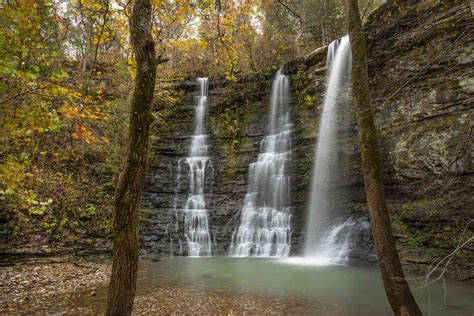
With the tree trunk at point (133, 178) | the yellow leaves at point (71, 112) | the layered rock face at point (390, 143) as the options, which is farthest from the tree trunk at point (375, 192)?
the yellow leaves at point (71, 112)

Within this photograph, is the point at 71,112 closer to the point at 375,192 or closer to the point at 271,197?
the point at 375,192

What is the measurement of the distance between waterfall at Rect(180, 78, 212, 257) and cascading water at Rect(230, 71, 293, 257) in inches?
57.6

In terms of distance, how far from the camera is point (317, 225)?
1234 cm

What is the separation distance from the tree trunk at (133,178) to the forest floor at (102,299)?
2.39 meters

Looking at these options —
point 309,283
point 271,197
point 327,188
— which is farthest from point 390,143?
point 309,283

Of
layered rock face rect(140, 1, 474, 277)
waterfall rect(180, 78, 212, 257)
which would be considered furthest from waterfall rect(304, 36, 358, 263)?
waterfall rect(180, 78, 212, 257)

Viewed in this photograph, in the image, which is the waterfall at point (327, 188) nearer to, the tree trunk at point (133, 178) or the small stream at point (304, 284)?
the small stream at point (304, 284)

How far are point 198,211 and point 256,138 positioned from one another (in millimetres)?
4855

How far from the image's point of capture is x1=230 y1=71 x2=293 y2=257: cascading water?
505 inches

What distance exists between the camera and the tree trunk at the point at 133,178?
10.9ft

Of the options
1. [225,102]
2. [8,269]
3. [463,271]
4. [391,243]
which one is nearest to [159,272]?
[8,269]

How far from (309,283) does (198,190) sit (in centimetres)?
881

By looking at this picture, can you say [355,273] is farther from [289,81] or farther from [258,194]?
[289,81]

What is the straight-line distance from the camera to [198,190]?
15.5 m
